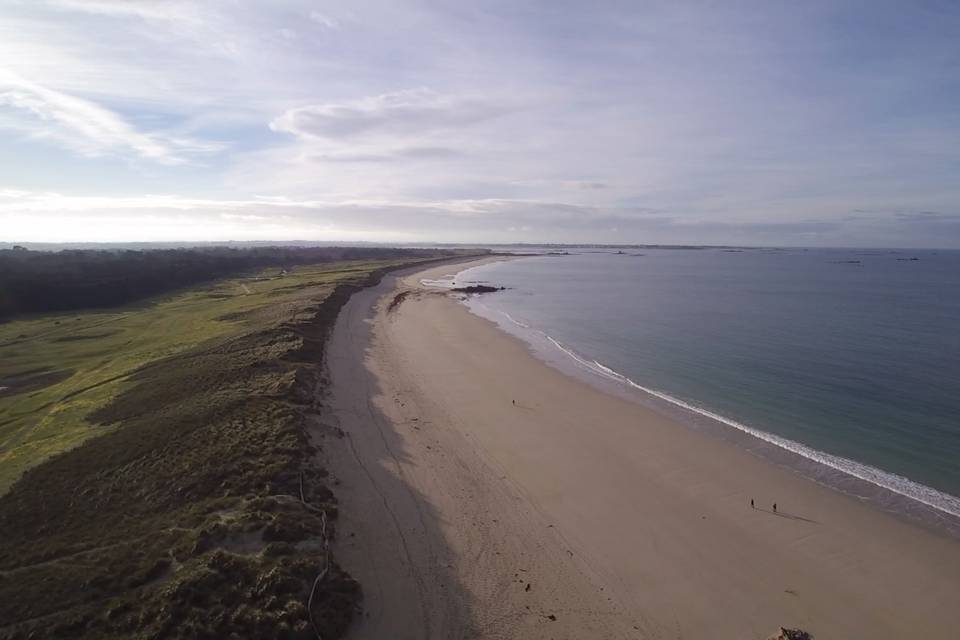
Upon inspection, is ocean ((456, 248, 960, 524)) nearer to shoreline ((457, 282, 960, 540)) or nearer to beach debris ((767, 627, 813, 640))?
shoreline ((457, 282, 960, 540))

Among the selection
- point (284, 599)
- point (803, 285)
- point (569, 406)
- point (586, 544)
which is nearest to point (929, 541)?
point (586, 544)

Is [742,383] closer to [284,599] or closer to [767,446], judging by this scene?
[767,446]

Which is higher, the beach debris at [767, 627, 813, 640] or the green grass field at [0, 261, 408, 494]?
the green grass field at [0, 261, 408, 494]

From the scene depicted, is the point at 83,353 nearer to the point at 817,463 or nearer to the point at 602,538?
the point at 602,538

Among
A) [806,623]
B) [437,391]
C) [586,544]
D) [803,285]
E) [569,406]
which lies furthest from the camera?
[803,285]

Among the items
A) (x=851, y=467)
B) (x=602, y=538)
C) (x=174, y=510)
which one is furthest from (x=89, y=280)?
(x=851, y=467)

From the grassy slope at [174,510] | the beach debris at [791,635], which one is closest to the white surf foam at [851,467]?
the beach debris at [791,635]

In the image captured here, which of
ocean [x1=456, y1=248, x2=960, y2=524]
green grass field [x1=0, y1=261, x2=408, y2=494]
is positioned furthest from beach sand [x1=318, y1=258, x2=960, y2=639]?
green grass field [x1=0, y1=261, x2=408, y2=494]
